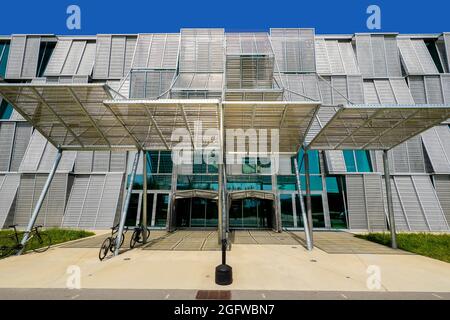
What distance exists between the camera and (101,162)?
70.0 feet

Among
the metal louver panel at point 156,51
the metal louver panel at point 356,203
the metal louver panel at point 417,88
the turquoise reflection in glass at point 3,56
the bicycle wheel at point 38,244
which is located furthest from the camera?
the turquoise reflection in glass at point 3,56

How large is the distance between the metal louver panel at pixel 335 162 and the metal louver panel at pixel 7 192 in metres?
27.4

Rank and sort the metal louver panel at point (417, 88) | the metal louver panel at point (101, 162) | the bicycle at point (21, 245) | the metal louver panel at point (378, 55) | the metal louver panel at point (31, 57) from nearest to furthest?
the bicycle at point (21, 245) → the metal louver panel at point (101, 162) → the metal louver panel at point (417, 88) → the metal louver panel at point (378, 55) → the metal louver panel at point (31, 57)

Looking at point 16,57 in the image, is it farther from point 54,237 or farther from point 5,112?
point 54,237

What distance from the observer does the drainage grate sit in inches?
222

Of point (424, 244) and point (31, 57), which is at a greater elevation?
point (31, 57)

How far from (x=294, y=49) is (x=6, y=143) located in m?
30.1

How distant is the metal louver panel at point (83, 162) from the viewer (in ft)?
68.8

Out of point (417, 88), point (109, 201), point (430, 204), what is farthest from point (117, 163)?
point (417, 88)

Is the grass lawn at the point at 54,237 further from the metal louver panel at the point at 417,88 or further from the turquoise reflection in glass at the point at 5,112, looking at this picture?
the metal louver panel at the point at 417,88

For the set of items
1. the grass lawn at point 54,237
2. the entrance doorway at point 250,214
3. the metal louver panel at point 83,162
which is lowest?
the grass lawn at point 54,237

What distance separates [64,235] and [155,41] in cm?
2179

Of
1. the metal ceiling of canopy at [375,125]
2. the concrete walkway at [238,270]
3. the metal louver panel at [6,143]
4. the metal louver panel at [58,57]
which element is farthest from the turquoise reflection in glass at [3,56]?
the metal ceiling of canopy at [375,125]

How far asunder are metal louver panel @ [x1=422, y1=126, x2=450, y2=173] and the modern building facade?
0.11 meters
